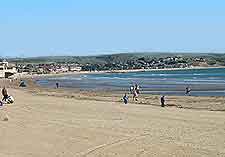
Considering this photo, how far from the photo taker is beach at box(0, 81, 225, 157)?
14711 millimetres

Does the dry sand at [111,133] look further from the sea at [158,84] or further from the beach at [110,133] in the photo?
the sea at [158,84]

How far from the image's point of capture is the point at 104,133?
18000 mm

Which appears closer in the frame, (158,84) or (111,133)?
(111,133)

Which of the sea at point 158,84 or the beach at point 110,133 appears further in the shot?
the sea at point 158,84

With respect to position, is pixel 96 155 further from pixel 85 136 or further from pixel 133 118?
pixel 133 118

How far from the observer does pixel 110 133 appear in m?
18.0

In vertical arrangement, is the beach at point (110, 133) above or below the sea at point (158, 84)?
above

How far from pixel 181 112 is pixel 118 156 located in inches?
492

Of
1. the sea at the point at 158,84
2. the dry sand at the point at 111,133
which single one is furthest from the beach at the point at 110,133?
the sea at the point at 158,84

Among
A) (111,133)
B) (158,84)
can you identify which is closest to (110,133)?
(111,133)

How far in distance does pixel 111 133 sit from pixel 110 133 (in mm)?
39

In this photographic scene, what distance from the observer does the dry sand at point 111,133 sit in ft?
48.2

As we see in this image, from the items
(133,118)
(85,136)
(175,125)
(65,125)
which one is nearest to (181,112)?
(133,118)

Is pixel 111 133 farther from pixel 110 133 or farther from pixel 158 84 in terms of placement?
pixel 158 84
